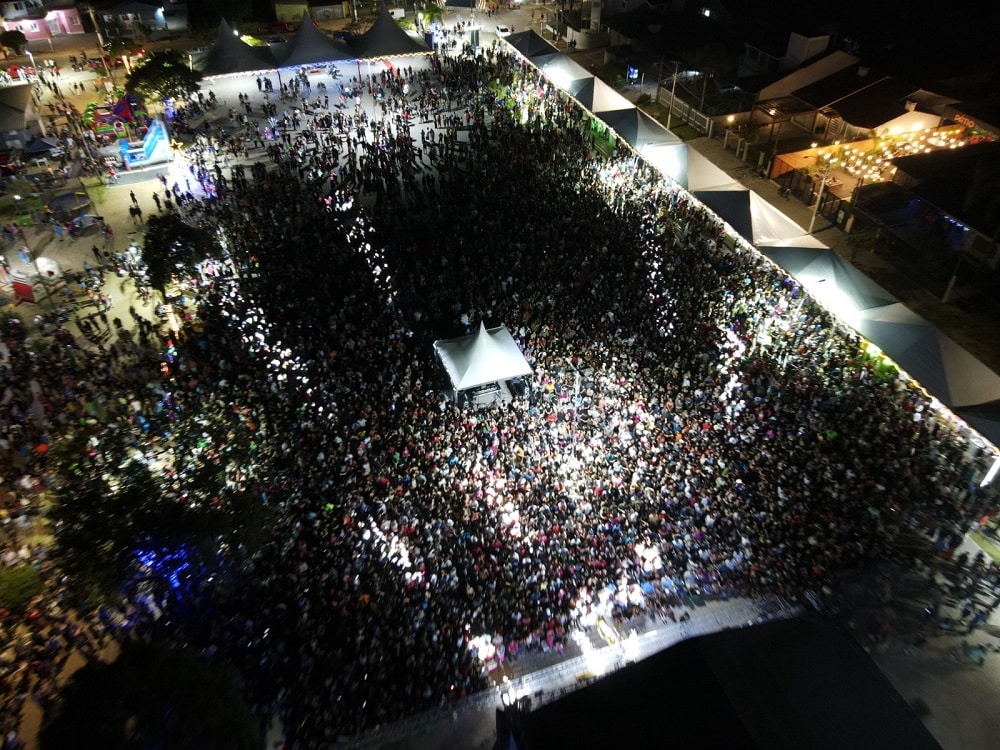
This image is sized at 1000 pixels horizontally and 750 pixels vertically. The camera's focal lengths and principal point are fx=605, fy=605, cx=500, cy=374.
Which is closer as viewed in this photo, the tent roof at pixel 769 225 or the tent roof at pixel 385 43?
the tent roof at pixel 769 225

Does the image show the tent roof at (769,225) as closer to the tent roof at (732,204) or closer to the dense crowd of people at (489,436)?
the tent roof at (732,204)

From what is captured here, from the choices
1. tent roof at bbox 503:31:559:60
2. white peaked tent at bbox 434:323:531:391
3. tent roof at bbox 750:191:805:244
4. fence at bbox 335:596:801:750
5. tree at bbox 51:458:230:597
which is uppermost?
tent roof at bbox 503:31:559:60

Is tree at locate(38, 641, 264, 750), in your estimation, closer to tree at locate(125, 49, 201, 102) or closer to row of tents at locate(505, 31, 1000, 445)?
row of tents at locate(505, 31, 1000, 445)

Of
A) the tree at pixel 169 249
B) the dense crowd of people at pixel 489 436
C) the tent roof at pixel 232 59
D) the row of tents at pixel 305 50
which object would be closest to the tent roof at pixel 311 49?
the row of tents at pixel 305 50

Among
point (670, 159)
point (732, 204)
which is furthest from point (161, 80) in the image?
point (732, 204)

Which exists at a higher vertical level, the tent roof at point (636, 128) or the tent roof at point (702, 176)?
the tent roof at point (636, 128)

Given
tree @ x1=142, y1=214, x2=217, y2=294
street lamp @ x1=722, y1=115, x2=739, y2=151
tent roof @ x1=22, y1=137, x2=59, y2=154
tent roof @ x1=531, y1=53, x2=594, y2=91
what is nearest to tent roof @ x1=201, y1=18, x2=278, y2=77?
tent roof @ x1=22, y1=137, x2=59, y2=154
